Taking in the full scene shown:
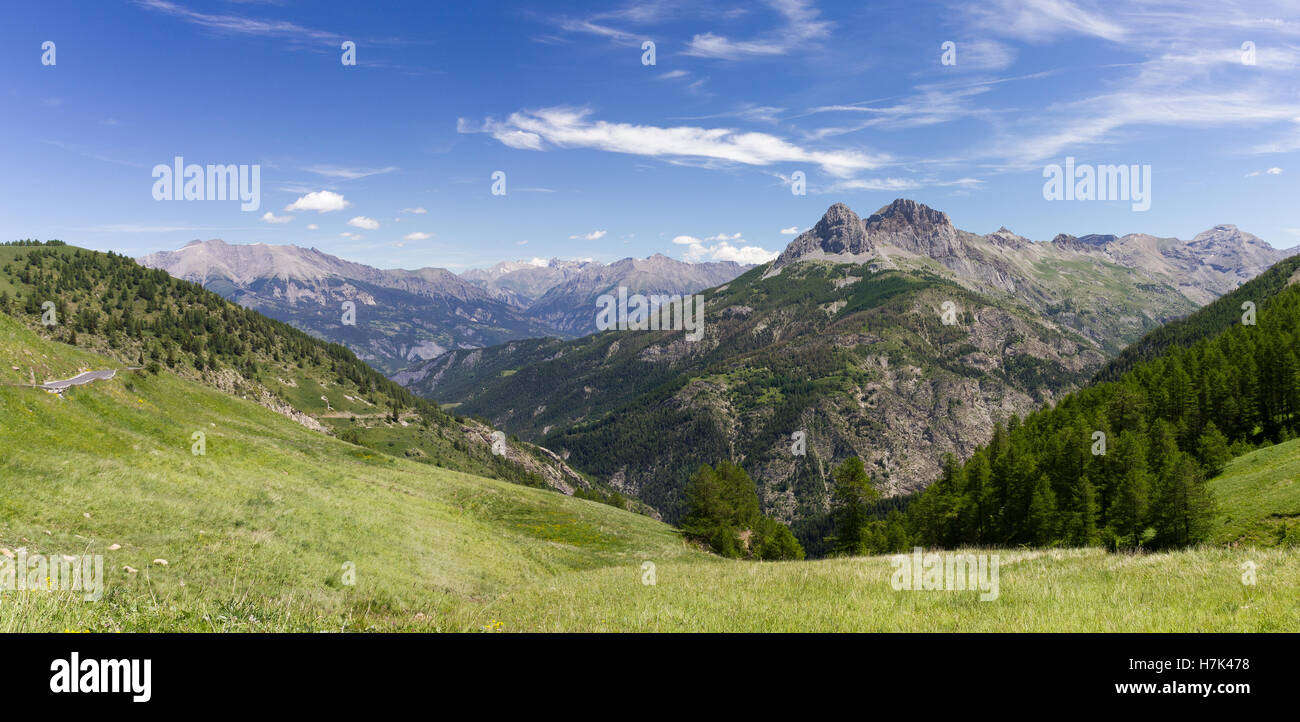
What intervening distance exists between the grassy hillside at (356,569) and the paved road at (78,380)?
1.17 meters

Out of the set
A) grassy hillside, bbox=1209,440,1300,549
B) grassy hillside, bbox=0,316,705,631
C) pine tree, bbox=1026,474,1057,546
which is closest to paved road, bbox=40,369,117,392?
grassy hillside, bbox=0,316,705,631

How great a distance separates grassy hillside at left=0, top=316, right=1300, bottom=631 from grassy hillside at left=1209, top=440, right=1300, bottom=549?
19.4 meters

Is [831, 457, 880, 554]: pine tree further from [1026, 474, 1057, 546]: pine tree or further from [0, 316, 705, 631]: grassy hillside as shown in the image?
[0, 316, 705, 631]: grassy hillside

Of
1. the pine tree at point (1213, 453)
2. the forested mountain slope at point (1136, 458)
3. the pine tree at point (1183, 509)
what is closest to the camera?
the pine tree at point (1183, 509)

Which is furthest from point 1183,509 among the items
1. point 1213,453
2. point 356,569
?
point 356,569

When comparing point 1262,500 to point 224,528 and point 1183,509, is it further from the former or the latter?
point 224,528

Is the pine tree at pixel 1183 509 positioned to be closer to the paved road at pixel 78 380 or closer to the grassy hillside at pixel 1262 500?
the grassy hillside at pixel 1262 500

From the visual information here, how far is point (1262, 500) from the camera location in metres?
39.6

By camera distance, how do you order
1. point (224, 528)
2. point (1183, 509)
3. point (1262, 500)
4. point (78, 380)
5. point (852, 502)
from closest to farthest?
point (224, 528), point (1262, 500), point (1183, 509), point (78, 380), point (852, 502)

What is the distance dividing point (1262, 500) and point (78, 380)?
9025 cm

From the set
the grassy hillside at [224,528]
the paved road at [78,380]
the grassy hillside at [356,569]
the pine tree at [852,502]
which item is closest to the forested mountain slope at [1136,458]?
the pine tree at [852,502]

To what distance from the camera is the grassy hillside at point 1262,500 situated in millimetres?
33812

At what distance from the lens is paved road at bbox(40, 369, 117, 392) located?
3962 cm
